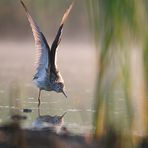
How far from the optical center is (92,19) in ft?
22.0

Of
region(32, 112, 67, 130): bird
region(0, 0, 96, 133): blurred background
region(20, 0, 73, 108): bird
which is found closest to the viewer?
region(32, 112, 67, 130): bird

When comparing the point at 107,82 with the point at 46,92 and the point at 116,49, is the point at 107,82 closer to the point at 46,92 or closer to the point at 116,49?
the point at 116,49

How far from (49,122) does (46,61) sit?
117 inches

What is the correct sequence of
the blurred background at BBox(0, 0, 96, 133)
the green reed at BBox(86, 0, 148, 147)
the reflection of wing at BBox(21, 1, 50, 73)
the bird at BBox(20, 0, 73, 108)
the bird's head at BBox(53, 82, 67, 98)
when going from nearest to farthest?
the green reed at BBox(86, 0, 148, 147), the blurred background at BBox(0, 0, 96, 133), the bird at BBox(20, 0, 73, 108), the reflection of wing at BBox(21, 1, 50, 73), the bird's head at BBox(53, 82, 67, 98)

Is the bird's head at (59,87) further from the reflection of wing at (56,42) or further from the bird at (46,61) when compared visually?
the reflection of wing at (56,42)

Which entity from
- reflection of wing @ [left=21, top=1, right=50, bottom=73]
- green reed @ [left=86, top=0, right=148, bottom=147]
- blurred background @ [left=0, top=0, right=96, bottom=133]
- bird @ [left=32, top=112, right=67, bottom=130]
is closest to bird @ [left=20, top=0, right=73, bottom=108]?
reflection of wing @ [left=21, top=1, right=50, bottom=73]

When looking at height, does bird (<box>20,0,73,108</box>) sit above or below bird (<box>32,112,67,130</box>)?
above

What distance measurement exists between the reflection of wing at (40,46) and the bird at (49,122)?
199 centimetres

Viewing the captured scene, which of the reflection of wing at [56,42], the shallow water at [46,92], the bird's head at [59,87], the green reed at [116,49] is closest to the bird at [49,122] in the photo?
the shallow water at [46,92]

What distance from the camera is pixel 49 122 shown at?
31.4ft

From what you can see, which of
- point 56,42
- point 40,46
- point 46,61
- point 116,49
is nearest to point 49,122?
point 56,42

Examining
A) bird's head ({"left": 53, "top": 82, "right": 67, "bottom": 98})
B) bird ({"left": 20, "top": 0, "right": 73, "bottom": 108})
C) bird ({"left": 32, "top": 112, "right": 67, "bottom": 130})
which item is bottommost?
bird ({"left": 32, "top": 112, "right": 67, "bottom": 130})

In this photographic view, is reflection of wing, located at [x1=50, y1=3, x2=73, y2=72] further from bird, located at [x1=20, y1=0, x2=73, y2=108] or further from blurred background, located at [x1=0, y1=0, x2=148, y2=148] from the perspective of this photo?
blurred background, located at [x1=0, y1=0, x2=148, y2=148]

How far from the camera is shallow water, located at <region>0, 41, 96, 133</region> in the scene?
31.8 ft
